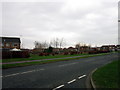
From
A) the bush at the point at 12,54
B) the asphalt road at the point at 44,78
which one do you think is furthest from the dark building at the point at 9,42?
Result: the asphalt road at the point at 44,78

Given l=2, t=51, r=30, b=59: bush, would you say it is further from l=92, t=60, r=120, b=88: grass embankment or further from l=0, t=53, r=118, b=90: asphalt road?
l=92, t=60, r=120, b=88: grass embankment

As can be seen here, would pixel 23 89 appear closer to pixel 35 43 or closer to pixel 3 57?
pixel 3 57

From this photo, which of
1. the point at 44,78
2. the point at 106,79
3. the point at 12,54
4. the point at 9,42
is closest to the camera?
the point at 106,79

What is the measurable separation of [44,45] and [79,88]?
82008 mm

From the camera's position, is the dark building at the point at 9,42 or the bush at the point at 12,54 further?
the dark building at the point at 9,42

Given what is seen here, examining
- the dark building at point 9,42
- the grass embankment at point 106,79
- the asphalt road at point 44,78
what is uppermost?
the dark building at point 9,42

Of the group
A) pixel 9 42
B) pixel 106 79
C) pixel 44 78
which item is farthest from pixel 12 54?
pixel 9 42

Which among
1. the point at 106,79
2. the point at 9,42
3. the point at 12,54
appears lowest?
the point at 106,79

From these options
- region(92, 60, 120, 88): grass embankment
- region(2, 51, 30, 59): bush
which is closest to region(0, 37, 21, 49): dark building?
region(2, 51, 30, 59): bush

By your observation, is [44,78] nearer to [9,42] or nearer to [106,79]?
[106,79]

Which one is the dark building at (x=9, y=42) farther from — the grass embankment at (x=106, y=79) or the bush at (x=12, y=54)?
the grass embankment at (x=106, y=79)

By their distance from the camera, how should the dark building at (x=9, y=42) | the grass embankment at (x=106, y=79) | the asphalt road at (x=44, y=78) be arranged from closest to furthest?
the grass embankment at (x=106, y=79)
the asphalt road at (x=44, y=78)
the dark building at (x=9, y=42)

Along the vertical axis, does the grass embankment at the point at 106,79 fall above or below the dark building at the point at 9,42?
below

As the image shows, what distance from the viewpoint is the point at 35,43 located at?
288 ft
